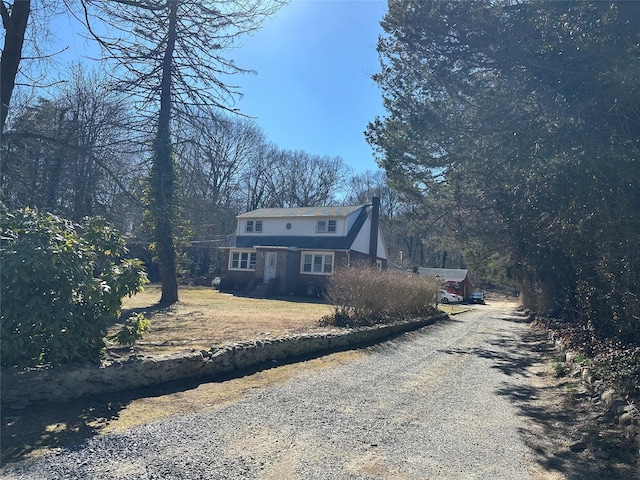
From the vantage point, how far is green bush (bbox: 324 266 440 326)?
11895mm

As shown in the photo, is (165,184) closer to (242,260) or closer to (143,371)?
(143,371)

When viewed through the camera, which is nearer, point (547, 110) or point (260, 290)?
point (547, 110)

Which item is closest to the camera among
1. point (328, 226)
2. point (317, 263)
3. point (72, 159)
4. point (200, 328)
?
point (72, 159)

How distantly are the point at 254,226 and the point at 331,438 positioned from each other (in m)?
27.1

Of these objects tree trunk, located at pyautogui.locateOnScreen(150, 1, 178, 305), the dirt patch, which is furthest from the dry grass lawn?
tree trunk, located at pyautogui.locateOnScreen(150, 1, 178, 305)

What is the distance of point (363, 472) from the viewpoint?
3.75 metres

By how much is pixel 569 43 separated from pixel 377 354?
6788 mm

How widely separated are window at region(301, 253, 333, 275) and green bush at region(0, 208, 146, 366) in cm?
2145

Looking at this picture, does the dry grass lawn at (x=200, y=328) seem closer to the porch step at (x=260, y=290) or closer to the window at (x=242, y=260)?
the porch step at (x=260, y=290)

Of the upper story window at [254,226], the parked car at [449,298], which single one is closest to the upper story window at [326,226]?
the upper story window at [254,226]

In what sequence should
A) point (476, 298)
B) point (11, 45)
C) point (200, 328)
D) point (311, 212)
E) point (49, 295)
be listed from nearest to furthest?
1. point (49, 295)
2. point (11, 45)
3. point (200, 328)
4. point (311, 212)
5. point (476, 298)

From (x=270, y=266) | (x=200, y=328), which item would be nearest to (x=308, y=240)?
(x=270, y=266)

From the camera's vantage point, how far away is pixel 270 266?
2770cm

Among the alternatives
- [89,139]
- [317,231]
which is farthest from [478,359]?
[317,231]
